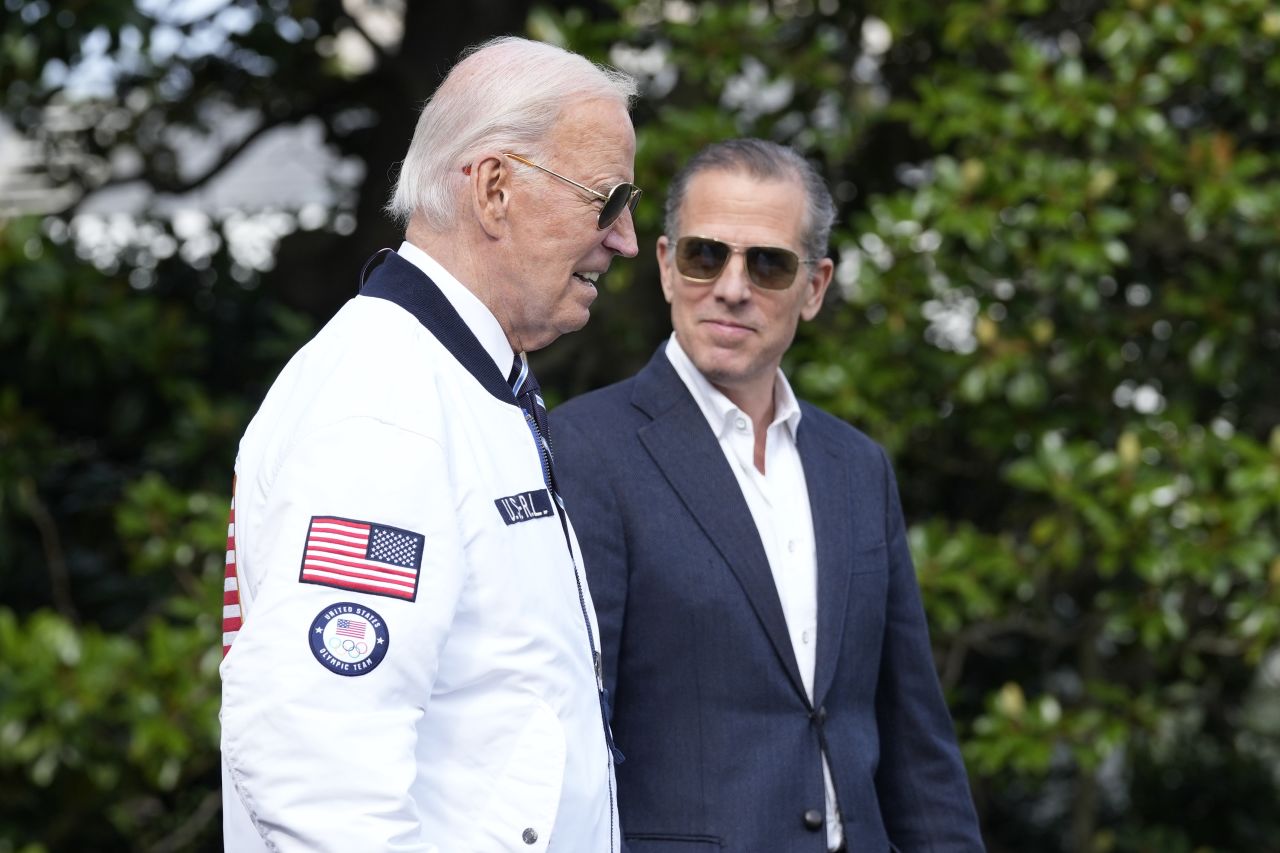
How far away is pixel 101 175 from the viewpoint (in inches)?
244

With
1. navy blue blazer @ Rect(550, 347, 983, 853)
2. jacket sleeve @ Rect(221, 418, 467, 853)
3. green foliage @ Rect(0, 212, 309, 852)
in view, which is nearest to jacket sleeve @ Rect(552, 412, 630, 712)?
navy blue blazer @ Rect(550, 347, 983, 853)

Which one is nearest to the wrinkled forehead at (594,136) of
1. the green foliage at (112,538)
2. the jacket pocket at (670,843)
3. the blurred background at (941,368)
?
the jacket pocket at (670,843)

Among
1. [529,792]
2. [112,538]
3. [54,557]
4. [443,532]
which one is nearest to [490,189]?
[443,532]

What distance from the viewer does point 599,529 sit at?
2283mm

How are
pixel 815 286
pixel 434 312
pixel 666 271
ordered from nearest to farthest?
pixel 434 312, pixel 666 271, pixel 815 286

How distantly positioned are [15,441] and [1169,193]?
3663mm

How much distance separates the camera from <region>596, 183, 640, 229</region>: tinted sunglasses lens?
180 centimetres

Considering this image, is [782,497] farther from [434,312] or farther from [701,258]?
[434,312]

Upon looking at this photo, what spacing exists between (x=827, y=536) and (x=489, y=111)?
1.00 metres

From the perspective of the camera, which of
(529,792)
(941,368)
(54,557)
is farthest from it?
(54,557)

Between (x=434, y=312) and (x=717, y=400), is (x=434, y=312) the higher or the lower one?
the higher one

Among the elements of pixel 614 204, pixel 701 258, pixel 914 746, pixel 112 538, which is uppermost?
pixel 614 204

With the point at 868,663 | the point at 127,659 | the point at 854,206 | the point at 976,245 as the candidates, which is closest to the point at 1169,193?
the point at 976,245

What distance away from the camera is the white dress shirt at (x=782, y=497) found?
7.78ft
